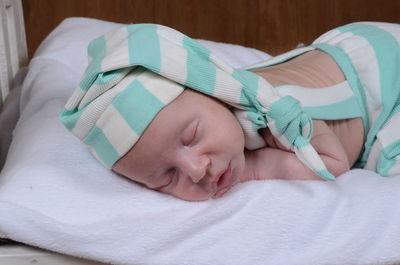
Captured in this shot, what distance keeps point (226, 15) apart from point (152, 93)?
100 centimetres

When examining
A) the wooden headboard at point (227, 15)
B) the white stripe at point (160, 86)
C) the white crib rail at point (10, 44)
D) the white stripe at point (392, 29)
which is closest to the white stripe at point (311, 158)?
the white stripe at point (160, 86)

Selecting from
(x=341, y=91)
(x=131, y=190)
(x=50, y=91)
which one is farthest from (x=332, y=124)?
(x=50, y=91)

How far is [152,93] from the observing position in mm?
821

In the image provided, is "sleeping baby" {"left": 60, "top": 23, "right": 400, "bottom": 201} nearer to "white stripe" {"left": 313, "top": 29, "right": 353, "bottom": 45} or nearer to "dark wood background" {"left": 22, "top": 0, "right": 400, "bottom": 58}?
"white stripe" {"left": 313, "top": 29, "right": 353, "bottom": 45}

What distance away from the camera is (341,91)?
1.01 meters

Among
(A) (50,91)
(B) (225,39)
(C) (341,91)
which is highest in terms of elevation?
(C) (341,91)

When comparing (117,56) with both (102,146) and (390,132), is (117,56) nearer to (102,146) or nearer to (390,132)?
(102,146)

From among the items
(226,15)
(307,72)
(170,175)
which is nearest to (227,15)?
(226,15)

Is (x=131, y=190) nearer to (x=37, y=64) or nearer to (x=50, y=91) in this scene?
Answer: (x=50, y=91)

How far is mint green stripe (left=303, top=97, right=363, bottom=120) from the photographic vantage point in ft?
3.15

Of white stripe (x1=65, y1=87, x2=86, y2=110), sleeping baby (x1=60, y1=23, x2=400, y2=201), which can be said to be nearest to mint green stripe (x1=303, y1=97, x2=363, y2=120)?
sleeping baby (x1=60, y1=23, x2=400, y2=201)

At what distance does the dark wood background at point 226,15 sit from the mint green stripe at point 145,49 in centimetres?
91

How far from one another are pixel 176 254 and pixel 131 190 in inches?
4.8

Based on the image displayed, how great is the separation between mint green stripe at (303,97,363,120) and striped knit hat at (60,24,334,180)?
6cm
